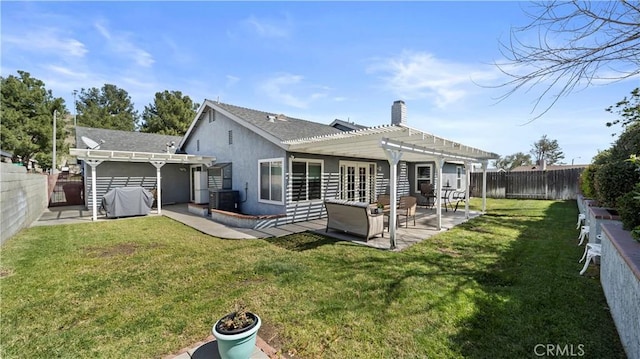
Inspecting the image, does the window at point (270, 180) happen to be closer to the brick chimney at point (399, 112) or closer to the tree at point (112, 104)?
the brick chimney at point (399, 112)

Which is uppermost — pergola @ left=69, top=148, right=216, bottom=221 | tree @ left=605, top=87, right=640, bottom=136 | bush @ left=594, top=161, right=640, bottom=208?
tree @ left=605, top=87, right=640, bottom=136

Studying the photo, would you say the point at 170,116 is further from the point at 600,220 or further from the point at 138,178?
the point at 600,220

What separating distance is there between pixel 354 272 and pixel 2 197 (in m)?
7.88

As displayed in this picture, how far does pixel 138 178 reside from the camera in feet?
46.0

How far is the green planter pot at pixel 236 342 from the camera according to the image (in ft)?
7.33

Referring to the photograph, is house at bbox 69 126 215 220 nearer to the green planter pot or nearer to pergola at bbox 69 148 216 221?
pergola at bbox 69 148 216 221

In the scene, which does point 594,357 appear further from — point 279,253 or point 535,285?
point 279,253

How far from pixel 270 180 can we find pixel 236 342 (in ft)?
26.0

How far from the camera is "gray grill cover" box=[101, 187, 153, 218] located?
1078cm

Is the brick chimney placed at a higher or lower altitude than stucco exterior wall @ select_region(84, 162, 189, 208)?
higher

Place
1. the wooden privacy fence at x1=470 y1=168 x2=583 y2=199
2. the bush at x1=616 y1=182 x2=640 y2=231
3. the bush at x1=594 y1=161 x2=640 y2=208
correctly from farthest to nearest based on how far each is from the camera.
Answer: the wooden privacy fence at x1=470 y1=168 x2=583 y2=199, the bush at x1=594 y1=161 x2=640 y2=208, the bush at x1=616 y1=182 x2=640 y2=231

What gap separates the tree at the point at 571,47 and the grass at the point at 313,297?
103 inches

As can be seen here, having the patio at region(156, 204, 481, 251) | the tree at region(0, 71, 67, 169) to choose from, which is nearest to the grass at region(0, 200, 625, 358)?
the patio at region(156, 204, 481, 251)

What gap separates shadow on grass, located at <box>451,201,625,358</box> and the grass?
0.06 feet
